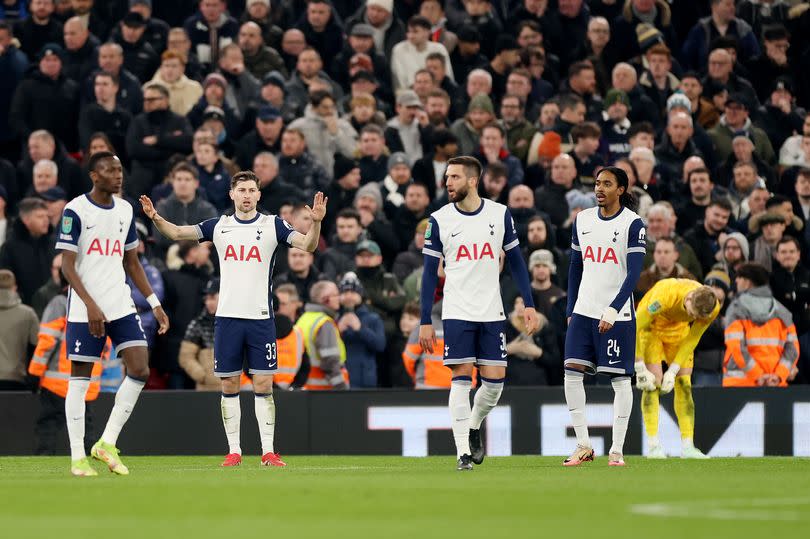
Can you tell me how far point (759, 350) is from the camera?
16.9m

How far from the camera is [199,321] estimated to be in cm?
1736

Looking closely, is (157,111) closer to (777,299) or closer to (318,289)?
(318,289)

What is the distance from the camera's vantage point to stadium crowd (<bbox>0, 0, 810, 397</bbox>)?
17.5m

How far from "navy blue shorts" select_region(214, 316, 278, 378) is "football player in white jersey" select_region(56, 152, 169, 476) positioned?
152 cm

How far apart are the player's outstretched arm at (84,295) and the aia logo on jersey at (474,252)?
2.93 m

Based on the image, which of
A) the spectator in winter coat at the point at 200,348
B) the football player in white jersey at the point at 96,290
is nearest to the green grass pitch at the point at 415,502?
the football player in white jersey at the point at 96,290

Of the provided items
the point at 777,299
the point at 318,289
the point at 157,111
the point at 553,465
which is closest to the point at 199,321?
the point at 318,289

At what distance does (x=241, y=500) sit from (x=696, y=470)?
4.54 m

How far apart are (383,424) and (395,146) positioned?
16.9 feet

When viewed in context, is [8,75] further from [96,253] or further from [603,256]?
[603,256]

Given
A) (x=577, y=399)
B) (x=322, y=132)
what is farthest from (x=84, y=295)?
(x=322, y=132)

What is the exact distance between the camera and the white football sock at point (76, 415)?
11.9 meters

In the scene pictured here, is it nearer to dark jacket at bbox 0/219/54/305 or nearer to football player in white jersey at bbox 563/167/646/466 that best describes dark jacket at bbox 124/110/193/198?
dark jacket at bbox 0/219/54/305

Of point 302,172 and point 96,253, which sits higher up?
point 302,172
